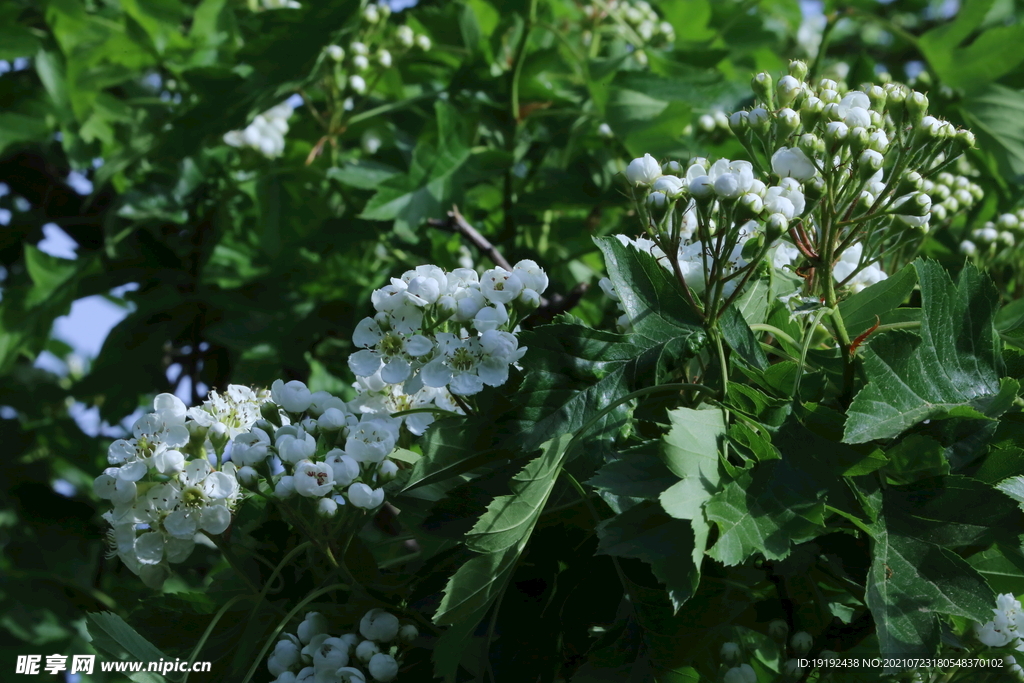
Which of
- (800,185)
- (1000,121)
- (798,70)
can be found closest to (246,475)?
(800,185)

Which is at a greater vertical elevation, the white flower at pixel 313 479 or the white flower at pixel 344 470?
the white flower at pixel 344 470

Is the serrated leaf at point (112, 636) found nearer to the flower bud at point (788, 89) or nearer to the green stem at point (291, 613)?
the green stem at point (291, 613)

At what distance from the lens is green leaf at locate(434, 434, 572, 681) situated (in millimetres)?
1076

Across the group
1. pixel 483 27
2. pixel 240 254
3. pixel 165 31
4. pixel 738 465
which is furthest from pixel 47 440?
pixel 738 465

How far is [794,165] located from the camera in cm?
125

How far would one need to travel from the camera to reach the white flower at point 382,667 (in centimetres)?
129

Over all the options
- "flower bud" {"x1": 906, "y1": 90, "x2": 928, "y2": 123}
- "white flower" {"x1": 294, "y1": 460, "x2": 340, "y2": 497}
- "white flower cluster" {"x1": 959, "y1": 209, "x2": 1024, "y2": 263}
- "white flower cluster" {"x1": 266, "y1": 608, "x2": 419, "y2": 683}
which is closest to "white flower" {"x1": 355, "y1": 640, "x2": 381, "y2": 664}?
"white flower cluster" {"x1": 266, "y1": 608, "x2": 419, "y2": 683}

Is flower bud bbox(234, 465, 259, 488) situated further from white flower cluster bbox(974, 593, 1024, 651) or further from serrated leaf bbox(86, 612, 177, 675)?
white flower cluster bbox(974, 593, 1024, 651)

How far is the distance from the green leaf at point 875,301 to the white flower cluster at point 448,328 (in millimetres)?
472

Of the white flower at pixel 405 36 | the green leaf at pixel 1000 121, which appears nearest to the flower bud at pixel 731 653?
the green leaf at pixel 1000 121

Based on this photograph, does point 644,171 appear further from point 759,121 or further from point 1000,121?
point 1000,121

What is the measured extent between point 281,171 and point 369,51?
0.47 m

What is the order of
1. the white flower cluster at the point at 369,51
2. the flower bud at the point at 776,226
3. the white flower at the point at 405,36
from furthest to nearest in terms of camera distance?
the white flower at the point at 405,36 → the white flower cluster at the point at 369,51 → the flower bud at the point at 776,226

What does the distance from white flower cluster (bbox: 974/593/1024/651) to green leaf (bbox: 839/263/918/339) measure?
423mm
